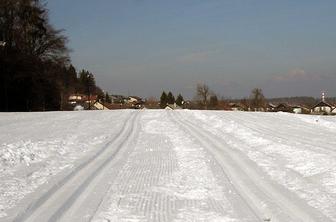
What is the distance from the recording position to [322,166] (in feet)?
34.3

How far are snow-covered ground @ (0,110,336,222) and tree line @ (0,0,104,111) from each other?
4276 centimetres

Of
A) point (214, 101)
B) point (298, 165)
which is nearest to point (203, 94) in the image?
point (214, 101)

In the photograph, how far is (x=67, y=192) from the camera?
8.62m

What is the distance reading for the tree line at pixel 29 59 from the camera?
186 feet

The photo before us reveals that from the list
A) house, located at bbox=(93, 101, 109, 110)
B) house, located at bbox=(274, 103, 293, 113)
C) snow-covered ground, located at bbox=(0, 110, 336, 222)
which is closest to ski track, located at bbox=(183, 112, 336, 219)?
snow-covered ground, located at bbox=(0, 110, 336, 222)

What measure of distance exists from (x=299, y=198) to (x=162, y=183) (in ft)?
8.36

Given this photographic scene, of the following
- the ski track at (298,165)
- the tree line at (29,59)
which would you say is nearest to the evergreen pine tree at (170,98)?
the tree line at (29,59)

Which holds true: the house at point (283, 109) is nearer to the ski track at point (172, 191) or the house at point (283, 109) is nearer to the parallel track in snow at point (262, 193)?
the ski track at point (172, 191)

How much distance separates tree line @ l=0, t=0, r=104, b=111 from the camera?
5656 centimetres

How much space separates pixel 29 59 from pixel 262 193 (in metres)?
52.6

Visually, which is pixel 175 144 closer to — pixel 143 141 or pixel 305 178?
pixel 143 141

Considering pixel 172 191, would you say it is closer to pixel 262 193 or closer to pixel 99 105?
pixel 262 193

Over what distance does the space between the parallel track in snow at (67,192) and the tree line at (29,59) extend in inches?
1779

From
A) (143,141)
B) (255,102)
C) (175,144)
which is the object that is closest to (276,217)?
(175,144)
